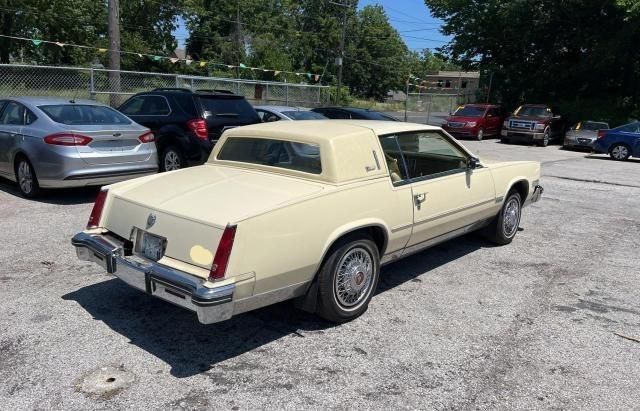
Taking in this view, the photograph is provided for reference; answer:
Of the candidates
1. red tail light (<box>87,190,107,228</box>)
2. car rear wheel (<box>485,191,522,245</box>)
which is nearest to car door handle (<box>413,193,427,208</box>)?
car rear wheel (<box>485,191,522,245</box>)

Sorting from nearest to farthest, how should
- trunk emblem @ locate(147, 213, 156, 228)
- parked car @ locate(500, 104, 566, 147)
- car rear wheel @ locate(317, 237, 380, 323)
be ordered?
trunk emblem @ locate(147, 213, 156, 228) < car rear wheel @ locate(317, 237, 380, 323) < parked car @ locate(500, 104, 566, 147)

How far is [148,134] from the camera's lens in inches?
323

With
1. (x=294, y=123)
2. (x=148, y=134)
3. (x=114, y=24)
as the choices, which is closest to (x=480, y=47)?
(x=114, y=24)

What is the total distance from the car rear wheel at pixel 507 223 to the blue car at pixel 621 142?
14.2 meters

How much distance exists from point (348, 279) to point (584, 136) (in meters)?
20.5

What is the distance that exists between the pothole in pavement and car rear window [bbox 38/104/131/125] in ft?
17.2

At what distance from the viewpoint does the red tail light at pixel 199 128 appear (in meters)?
9.11

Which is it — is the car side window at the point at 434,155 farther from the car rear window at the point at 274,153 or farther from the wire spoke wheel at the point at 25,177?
the wire spoke wheel at the point at 25,177

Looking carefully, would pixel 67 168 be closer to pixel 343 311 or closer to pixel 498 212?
pixel 343 311

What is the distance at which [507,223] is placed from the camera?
6.33 m

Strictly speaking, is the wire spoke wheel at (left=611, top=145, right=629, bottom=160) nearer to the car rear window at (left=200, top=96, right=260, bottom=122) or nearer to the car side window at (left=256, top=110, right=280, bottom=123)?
the car side window at (left=256, top=110, right=280, bottom=123)

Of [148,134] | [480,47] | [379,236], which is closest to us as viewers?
[379,236]

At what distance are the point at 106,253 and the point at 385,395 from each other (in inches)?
85.1

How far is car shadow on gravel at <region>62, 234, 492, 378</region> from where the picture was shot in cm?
361
